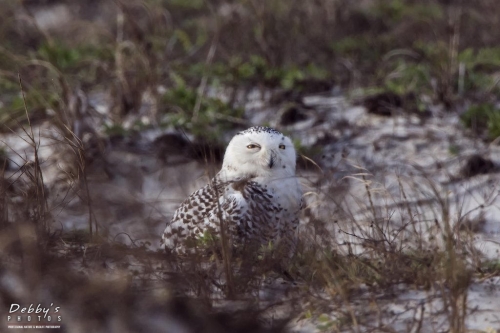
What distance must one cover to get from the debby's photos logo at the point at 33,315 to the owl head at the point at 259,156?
1.66 m

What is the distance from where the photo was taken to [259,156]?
4582 millimetres

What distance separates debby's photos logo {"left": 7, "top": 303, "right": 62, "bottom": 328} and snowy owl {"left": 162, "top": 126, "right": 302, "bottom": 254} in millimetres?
909

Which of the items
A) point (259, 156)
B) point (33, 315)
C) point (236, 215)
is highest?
point (259, 156)

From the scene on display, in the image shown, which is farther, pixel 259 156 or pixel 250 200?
pixel 259 156

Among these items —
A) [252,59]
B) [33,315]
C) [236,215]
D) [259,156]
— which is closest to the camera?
[33,315]

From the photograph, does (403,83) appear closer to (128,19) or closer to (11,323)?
(128,19)

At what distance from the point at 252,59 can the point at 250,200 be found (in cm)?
354

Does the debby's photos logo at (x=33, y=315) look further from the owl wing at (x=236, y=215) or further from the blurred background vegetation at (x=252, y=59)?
the blurred background vegetation at (x=252, y=59)

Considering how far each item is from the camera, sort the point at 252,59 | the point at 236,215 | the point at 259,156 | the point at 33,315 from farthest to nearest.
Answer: the point at 252,59 < the point at 259,156 < the point at 236,215 < the point at 33,315

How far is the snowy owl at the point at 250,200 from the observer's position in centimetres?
427

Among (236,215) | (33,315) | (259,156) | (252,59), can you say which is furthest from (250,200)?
(252,59)

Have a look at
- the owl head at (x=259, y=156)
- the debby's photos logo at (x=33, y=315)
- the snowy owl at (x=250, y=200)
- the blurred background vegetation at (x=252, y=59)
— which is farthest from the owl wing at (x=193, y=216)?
the blurred background vegetation at (x=252, y=59)

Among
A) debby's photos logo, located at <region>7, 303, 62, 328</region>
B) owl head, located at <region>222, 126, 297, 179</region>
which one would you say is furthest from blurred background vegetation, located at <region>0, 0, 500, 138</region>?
debby's photos logo, located at <region>7, 303, 62, 328</region>

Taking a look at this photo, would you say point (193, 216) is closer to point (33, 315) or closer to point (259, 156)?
point (259, 156)
